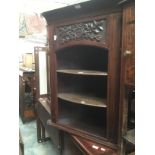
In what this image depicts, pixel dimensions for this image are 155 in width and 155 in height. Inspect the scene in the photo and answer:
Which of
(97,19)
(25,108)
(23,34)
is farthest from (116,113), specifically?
(23,34)

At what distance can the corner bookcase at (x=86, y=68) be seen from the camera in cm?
122

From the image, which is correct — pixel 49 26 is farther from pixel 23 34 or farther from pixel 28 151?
pixel 23 34

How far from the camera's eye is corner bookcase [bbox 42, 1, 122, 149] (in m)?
1.22

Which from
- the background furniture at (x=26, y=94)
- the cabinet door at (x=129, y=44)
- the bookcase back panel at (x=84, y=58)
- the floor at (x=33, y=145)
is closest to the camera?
the cabinet door at (x=129, y=44)

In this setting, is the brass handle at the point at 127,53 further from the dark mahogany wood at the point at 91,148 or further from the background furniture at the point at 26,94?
the background furniture at the point at 26,94

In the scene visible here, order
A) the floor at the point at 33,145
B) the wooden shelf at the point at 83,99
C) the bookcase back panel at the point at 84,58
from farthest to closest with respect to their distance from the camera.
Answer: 1. the floor at the point at 33,145
2. the bookcase back panel at the point at 84,58
3. the wooden shelf at the point at 83,99

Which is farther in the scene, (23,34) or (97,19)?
(23,34)

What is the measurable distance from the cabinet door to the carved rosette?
0.21 m

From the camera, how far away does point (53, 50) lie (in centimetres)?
161

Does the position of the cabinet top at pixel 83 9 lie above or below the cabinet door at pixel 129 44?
above

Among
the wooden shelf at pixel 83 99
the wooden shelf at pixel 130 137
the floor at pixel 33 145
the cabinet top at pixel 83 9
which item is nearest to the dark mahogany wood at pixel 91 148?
the wooden shelf at pixel 130 137

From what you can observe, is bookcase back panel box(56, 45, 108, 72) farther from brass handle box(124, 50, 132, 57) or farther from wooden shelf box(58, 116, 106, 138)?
brass handle box(124, 50, 132, 57)

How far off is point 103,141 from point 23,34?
325 cm

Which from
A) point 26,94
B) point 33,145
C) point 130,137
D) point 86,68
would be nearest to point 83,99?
point 86,68
